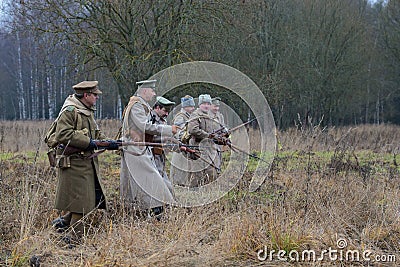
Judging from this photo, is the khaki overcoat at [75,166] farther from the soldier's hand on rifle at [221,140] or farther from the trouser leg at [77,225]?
the soldier's hand on rifle at [221,140]

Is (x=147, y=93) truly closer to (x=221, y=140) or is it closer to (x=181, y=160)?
(x=221, y=140)

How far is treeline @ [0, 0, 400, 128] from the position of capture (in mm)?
11766

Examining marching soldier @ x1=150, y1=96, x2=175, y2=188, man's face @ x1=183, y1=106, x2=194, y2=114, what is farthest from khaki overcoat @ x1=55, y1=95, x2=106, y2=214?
man's face @ x1=183, y1=106, x2=194, y2=114

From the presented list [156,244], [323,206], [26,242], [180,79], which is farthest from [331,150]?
[26,242]

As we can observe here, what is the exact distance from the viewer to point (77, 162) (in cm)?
491

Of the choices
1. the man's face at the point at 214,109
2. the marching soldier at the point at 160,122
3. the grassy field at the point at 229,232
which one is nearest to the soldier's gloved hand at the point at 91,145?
the grassy field at the point at 229,232

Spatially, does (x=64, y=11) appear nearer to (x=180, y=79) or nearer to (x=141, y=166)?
(x=180, y=79)

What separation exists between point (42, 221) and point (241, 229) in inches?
85.4

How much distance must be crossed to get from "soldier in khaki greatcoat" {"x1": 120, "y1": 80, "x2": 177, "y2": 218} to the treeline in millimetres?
2512

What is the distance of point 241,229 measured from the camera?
4398mm

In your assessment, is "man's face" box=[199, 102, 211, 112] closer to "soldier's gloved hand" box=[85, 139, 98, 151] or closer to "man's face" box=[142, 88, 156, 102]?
"man's face" box=[142, 88, 156, 102]

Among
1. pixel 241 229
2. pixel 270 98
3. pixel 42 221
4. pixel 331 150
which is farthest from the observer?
pixel 270 98

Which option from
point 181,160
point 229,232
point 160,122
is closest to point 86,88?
point 160,122

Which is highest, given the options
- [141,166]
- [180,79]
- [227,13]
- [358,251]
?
[227,13]
